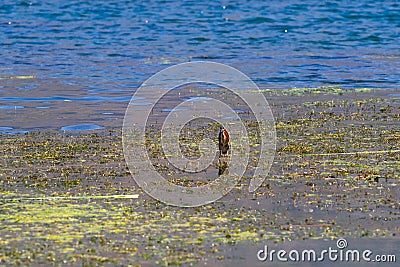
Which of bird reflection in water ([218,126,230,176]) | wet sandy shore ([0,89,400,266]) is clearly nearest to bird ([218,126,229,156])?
bird reflection in water ([218,126,230,176])

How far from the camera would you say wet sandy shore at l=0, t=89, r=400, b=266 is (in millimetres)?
6320

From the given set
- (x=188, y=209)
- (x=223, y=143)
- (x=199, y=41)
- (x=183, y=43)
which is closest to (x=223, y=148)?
(x=223, y=143)

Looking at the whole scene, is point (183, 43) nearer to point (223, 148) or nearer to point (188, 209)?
point (223, 148)

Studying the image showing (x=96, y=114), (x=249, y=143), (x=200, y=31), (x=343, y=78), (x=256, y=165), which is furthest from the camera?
(x=200, y=31)

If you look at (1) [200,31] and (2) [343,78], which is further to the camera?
(1) [200,31]

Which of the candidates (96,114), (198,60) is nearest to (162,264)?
(96,114)

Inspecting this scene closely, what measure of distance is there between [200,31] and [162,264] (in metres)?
22.4

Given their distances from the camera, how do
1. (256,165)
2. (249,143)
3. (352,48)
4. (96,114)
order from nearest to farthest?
(256,165)
(249,143)
(96,114)
(352,48)

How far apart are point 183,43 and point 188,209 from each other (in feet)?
58.8

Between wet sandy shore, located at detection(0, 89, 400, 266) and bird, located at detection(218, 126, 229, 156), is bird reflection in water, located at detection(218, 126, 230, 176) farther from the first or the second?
wet sandy shore, located at detection(0, 89, 400, 266)

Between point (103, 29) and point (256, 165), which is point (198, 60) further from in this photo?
point (256, 165)

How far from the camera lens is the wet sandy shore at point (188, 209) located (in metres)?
6.32

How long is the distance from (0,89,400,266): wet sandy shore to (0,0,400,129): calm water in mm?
4617

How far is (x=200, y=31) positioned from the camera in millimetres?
28031
